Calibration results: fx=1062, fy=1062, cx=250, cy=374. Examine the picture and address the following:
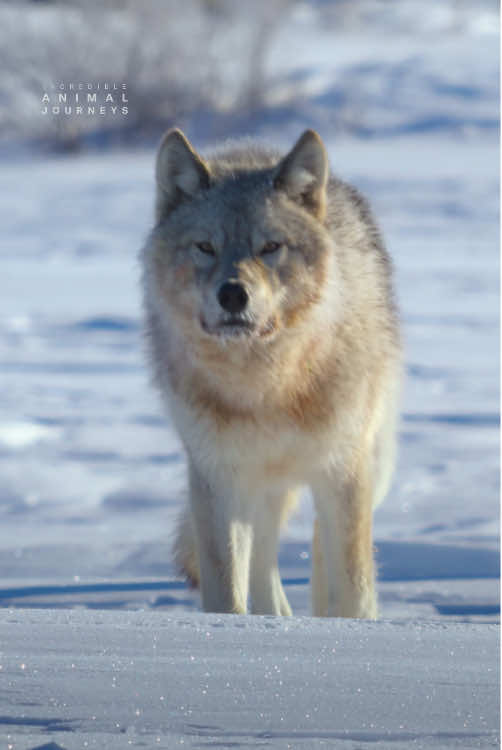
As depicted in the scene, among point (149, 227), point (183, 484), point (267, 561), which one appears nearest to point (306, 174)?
point (149, 227)

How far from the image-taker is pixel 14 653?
2242 millimetres

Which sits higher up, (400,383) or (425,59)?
(425,59)

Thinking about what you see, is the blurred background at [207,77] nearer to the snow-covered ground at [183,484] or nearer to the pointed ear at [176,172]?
the snow-covered ground at [183,484]

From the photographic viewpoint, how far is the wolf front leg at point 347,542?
3904 millimetres

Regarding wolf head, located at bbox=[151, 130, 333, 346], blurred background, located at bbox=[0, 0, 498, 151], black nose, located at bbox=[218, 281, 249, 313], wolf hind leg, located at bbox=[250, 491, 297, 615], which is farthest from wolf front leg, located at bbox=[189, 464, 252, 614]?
blurred background, located at bbox=[0, 0, 498, 151]

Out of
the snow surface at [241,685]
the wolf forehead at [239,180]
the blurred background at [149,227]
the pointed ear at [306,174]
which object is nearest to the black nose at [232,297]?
the wolf forehead at [239,180]

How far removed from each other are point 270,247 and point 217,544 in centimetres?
108

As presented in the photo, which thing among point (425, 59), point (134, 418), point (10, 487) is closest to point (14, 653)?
point (10, 487)

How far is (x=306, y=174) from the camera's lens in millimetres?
3771

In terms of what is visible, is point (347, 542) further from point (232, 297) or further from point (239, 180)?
point (239, 180)

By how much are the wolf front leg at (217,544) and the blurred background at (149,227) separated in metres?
0.52

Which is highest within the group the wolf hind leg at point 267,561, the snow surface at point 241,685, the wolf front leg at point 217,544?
the snow surface at point 241,685

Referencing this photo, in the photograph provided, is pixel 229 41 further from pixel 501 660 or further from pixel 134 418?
pixel 501 660

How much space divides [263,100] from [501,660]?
16069 millimetres
